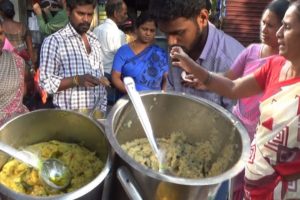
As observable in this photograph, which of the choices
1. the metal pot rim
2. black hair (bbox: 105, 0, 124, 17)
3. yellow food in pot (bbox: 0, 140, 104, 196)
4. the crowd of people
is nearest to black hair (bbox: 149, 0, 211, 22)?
the crowd of people

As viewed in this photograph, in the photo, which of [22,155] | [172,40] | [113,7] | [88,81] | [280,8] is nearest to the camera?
[22,155]

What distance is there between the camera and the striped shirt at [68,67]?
218 cm

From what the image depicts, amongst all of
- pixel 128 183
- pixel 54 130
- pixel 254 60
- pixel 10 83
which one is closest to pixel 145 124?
pixel 128 183

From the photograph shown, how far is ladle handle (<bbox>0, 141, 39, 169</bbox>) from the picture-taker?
1.02 meters

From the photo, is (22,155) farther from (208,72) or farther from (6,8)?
(6,8)

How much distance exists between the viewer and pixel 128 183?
88 centimetres

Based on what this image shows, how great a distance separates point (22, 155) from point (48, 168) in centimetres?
8

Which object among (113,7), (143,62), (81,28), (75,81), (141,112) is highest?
(141,112)

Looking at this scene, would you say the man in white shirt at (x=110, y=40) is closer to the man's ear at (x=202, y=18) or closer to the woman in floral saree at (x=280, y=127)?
the man's ear at (x=202, y=18)

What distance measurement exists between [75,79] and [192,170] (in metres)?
1.21

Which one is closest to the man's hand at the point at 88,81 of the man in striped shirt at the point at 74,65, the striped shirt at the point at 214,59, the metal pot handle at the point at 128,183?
the man in striped shirt at the point at 74,65

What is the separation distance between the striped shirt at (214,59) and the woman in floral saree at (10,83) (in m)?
1.03

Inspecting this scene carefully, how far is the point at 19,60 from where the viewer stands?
230cm

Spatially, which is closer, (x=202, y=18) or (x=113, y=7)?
(x=202, y=18)
